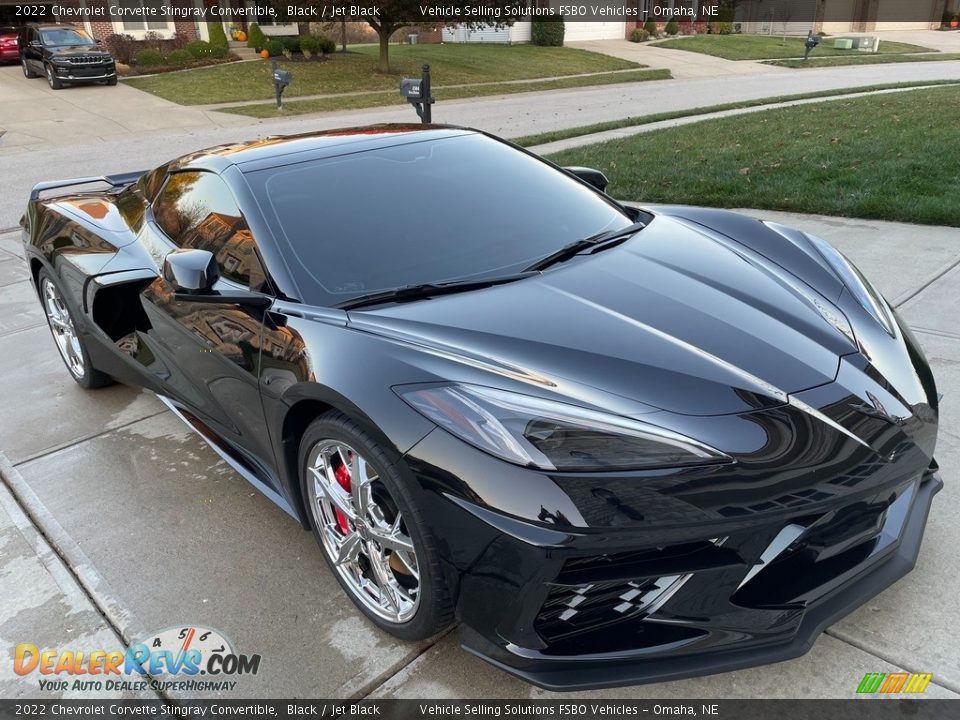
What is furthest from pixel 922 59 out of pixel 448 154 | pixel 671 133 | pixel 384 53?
pixel 448 154

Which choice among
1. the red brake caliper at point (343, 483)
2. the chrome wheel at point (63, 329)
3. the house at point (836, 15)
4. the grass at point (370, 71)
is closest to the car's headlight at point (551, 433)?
the red brake caliper at point (343, 483)

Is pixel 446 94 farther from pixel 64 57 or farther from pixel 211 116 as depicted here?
pixel 64 57

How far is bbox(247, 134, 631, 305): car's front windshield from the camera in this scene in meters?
2.69

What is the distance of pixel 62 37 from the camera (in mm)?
21438

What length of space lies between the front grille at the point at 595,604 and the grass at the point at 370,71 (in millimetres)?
19687

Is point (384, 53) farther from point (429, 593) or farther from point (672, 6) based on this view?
point (672, 6)

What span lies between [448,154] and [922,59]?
31234 mm

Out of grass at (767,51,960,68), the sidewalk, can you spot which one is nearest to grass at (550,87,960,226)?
the sidewalk

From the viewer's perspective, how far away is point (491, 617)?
1923 millimetres

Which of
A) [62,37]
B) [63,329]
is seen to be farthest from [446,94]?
[63,329]

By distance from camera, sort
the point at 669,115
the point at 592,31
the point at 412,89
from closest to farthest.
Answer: the point at 412,89
the point at 669,115
the point at 592,31

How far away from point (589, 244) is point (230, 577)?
5.85 ft

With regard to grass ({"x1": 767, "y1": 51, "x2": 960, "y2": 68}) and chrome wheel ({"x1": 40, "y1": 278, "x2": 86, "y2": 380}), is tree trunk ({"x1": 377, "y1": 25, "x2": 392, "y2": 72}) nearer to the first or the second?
grass ({"x1": 767, "y1": 51, "x2": 960, "y2": 68})

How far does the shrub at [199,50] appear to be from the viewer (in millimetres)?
25812
